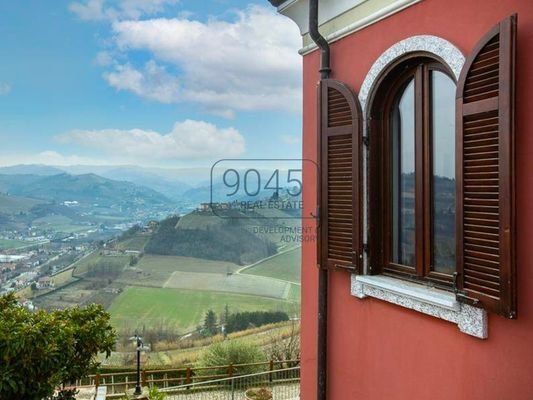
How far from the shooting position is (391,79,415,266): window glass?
2609 mm

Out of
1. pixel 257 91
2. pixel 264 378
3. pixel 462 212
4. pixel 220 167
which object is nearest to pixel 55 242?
pixel 264 378

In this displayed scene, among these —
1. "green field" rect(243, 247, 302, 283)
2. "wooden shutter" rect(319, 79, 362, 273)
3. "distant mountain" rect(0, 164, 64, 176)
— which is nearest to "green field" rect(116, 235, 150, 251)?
"green field" rect(243, 247, 302, 283)

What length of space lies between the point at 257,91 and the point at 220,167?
78.9 ft

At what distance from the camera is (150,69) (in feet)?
119

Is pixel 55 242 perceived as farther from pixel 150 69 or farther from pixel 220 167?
pixel 150 69

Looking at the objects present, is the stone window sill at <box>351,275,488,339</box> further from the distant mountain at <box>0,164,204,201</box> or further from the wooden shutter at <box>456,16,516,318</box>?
the distant mountain at <box>0,164,204,201</box>

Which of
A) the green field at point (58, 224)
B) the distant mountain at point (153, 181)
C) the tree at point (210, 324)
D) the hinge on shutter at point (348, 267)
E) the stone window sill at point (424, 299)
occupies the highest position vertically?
the distant mountain at point (153, 181)

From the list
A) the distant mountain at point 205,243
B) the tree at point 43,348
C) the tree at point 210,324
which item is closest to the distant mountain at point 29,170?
the distant mountain at point 205,243

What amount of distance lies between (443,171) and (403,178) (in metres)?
0.32

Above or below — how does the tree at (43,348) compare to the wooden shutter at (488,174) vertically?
below

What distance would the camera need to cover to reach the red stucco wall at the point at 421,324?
1.83 m

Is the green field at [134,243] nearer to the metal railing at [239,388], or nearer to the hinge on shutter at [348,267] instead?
the metal railing at [239,388]

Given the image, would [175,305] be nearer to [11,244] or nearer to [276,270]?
[276,270]

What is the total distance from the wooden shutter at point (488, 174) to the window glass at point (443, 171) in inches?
9.9
